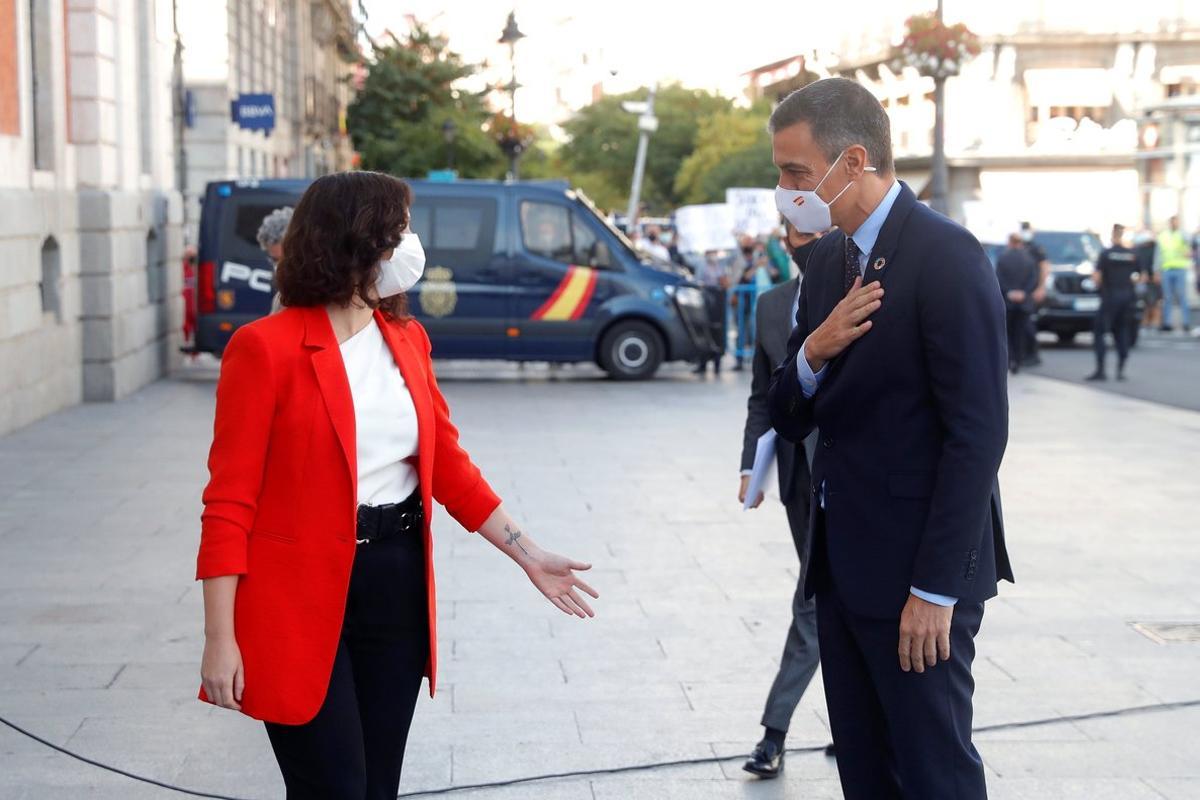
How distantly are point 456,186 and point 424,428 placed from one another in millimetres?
15691

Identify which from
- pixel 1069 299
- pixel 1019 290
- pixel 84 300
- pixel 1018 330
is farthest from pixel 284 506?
pixel 1069 299

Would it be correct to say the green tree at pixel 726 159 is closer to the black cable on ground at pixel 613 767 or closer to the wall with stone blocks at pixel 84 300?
the wall with stone blocks at pixel 84 300

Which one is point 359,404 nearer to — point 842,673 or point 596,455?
point 842,673

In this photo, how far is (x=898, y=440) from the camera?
123 inches

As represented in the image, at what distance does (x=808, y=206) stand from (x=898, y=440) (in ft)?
1.61

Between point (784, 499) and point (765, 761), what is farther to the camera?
point (784, 499)

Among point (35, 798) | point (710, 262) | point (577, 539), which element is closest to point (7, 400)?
point (577, 539)

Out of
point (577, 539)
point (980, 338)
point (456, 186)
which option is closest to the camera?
point (980, 338)

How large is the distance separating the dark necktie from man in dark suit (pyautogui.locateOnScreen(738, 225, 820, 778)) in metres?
1.39

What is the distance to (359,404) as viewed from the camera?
10.6 ft

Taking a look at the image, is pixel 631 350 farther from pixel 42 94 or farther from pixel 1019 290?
pixel 42 94

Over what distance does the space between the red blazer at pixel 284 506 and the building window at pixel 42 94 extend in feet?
40.7

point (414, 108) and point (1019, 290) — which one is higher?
point (414, 108)

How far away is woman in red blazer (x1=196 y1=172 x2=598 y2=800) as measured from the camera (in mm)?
3096
